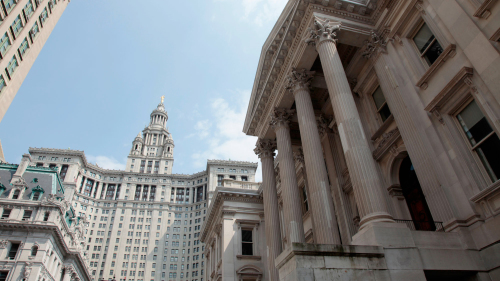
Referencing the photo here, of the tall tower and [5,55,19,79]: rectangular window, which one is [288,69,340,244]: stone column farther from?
the tall tower

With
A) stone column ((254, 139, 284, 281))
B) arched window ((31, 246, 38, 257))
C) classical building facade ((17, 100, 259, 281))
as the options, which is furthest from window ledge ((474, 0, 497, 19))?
classical building facade ((17, 100, 259, 281))

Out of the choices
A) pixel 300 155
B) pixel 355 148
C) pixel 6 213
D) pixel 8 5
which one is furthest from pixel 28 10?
pixel 355 148

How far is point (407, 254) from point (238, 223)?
25.0 meters

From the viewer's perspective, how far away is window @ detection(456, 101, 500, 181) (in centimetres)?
1116

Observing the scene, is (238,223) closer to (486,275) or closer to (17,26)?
(486,275)

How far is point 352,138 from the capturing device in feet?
43.6

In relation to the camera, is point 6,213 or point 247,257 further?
point 6,213

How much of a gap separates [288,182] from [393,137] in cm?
629

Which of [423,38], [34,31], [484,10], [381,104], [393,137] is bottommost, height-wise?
[393,137]

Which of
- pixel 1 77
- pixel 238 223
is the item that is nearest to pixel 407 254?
pixel 238 223

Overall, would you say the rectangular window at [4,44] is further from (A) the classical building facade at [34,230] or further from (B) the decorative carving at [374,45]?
(B) the decorative carving at [374,45]

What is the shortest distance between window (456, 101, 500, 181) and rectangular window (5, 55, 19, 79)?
46745 millimetres

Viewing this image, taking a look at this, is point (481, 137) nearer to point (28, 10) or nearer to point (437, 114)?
point (437, 114)

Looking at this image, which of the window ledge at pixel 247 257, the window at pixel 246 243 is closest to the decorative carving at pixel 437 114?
the window ledge at pixel 247 257
